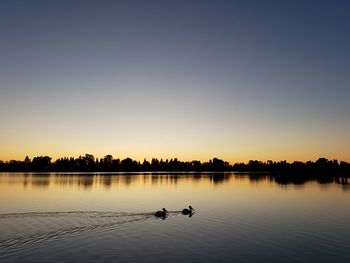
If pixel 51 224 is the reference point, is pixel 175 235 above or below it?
below

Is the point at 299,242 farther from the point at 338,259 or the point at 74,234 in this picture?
the point at 74,234

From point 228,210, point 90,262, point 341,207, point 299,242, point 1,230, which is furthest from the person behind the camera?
point 341,207

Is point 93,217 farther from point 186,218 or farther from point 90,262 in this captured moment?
point 90,262

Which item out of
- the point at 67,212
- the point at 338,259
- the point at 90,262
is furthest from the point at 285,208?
the point at 90,262

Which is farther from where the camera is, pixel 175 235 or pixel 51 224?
pixel 51 224

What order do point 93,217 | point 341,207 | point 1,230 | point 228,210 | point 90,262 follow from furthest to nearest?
point 341,207, point 228,210, point 93,217, point 1,230, point 90,262

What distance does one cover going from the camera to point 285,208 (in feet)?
207

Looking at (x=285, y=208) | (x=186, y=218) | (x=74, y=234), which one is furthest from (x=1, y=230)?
(x=285, y=208)

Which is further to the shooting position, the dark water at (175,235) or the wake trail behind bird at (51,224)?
the wake trail behind bird at (51,224)

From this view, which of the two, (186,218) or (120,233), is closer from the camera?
(120,233)

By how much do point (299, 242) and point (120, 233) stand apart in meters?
19.4

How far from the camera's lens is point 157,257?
2911 centimetres

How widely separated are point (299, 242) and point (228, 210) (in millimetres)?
24470

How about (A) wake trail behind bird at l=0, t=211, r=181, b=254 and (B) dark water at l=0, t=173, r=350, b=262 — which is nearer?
(B) dark water at l=0, t=173, r=350, b=262
